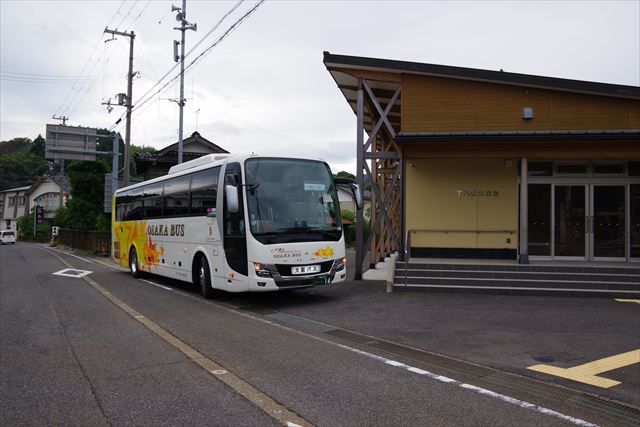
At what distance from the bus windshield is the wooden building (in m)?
3.36

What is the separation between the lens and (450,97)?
1478cm

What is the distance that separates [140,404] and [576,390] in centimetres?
452

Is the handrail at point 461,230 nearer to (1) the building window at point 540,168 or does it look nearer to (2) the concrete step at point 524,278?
(1) the building window at point 540,168

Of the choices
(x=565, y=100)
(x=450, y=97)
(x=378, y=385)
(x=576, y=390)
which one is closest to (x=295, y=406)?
(x=378, y=385)

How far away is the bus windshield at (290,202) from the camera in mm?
10469

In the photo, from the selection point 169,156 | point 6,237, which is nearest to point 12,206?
point 6,237

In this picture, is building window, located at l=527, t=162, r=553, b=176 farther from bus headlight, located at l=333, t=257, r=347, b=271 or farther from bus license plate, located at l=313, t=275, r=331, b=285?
bus license plate, located at l=313, t=275, r=331, b=285

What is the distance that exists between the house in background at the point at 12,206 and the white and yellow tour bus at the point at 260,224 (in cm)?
7769

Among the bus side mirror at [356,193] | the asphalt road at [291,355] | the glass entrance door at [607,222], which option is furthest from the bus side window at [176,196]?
the glass entrance door at [607,222]

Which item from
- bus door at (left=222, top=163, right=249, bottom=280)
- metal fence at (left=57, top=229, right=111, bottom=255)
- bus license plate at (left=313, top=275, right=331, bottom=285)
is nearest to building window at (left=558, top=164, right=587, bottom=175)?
bus license plate at (left=313, top=275, right=331, bottom=285)

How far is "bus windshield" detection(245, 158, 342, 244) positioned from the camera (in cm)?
1047

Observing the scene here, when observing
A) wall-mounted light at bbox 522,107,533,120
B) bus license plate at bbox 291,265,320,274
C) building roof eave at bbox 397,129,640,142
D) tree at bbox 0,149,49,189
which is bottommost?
bus license plate at bbox 291,265,320,274

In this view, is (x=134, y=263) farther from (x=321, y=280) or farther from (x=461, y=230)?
(x=461, y=230)

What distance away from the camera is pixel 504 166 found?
14.9 meters
